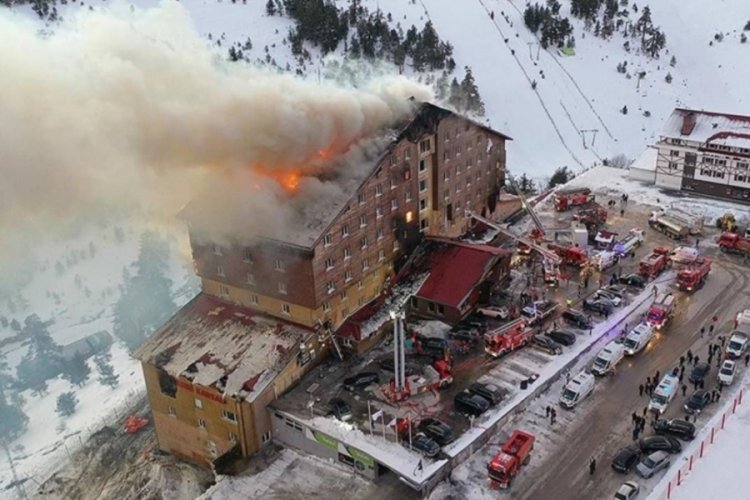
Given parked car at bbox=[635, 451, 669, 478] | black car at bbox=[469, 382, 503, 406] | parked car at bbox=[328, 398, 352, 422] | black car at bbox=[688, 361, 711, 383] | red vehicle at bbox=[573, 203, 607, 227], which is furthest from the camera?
red vehicle at bbox=[573, 203, 607, 227]

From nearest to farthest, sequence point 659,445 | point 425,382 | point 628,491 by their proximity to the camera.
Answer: point 628,491
point 659,445
point 425,382

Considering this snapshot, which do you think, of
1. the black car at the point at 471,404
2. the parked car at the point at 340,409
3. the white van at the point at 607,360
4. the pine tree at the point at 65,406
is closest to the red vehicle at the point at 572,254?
the white van at the point at 607,360

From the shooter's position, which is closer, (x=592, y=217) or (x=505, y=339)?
(x=505, y=339)

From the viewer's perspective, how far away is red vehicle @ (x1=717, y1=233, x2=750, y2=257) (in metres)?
61.4

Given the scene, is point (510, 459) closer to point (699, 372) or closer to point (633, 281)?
point (699, 372)

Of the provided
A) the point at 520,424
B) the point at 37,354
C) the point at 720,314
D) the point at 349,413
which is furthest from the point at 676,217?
the point at 37,354

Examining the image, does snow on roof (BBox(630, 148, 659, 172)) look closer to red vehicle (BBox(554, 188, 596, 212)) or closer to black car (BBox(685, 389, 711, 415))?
red vehicle (BBox(554, 188, 596, 212))

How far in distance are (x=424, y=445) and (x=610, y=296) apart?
20.9 metres

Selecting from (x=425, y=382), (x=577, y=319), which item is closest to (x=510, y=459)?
(x=425, y=382)

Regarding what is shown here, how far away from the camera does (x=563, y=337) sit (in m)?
49.7

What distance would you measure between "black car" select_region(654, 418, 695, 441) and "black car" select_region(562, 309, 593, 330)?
10.4m

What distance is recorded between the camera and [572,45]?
129125 millimetres

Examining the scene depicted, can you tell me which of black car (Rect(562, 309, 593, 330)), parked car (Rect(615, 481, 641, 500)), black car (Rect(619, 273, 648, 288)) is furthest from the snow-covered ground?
black car (Rect(619, 273, 648, 288))

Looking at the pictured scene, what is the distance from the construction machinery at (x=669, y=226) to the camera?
64.2 m
